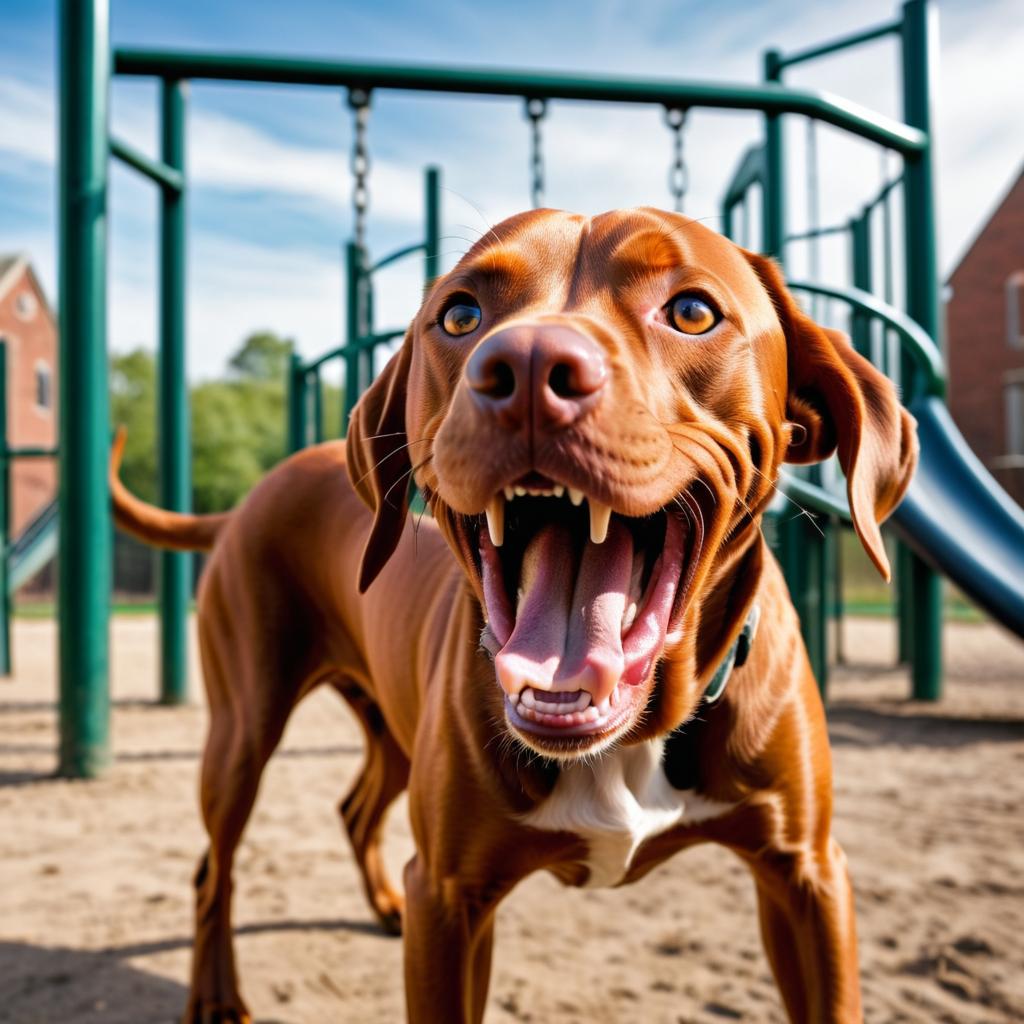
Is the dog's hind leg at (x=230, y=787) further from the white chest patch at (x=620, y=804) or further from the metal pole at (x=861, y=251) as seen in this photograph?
the metal pole at (x=861, y=251)

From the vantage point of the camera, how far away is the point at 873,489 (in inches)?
65.0

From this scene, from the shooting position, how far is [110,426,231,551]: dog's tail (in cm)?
337

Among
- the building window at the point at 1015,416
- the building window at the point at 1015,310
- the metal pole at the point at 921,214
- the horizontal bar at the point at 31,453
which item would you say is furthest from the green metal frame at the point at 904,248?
the building window at the point at 1015,310

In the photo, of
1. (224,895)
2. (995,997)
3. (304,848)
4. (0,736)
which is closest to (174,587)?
(0,736)

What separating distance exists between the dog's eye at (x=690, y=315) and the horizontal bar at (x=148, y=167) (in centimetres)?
446

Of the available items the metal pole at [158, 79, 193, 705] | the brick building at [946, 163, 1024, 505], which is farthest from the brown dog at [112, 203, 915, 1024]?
the brick building at [946, 163, 1024, 505]

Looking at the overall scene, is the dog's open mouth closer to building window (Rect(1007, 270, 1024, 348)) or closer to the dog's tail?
the dog's tail

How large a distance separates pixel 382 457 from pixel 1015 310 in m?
27.4

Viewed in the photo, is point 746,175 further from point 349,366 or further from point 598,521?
point 598,521

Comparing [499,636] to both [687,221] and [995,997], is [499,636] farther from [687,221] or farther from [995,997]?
[995,997]

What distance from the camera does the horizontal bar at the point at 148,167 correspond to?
5.11 metres

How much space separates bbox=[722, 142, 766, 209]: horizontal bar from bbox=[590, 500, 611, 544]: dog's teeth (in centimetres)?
591

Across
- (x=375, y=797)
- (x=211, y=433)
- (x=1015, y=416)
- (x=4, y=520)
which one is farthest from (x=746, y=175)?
(x=211, y=433)

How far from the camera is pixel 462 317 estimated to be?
157 centimetres
